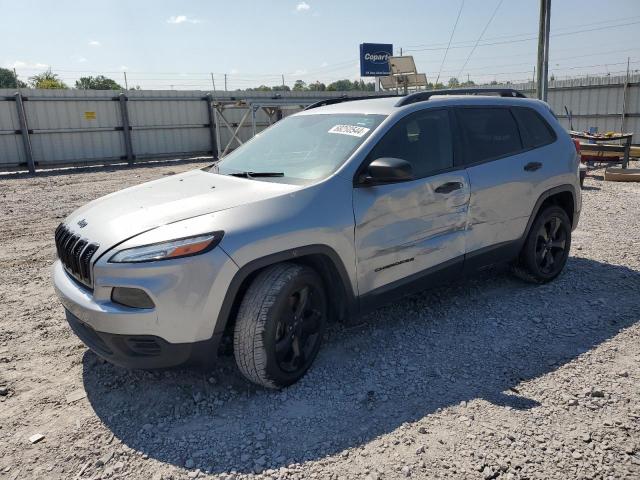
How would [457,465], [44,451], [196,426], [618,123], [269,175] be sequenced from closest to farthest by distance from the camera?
1. [457,465]
2. [44,451]
3. [196,426]
4. [269,175]
5. [618,123]

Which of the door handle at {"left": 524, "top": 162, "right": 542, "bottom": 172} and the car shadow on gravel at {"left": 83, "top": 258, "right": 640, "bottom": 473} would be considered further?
the door handle at {"left": 524, "top": 162, "right": 542, "bottom": 172}

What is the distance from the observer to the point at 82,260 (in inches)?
115

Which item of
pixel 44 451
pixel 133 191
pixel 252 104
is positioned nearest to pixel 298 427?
pixel 44 451

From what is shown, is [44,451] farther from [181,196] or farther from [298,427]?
[181,196]

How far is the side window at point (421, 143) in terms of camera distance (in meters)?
3.59

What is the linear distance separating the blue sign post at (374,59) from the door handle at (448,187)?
27955 mm

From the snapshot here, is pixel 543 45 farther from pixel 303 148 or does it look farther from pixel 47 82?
pixel 47 82

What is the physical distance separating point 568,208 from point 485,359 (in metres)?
2.30

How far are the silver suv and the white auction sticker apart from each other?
0.04 ft

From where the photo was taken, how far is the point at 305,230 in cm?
303

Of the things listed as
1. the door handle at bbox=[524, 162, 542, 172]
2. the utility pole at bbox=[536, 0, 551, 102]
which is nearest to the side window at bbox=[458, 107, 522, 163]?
the door handle at bbox=[524, 162, 542, 172]

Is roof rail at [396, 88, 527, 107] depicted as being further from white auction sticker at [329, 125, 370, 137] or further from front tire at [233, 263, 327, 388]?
front tire at [233, 263, 327, 388]

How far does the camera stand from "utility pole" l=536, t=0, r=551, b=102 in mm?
11922

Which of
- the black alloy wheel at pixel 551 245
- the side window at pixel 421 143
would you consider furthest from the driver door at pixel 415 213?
the black alloy wheel at pixel 551 245
